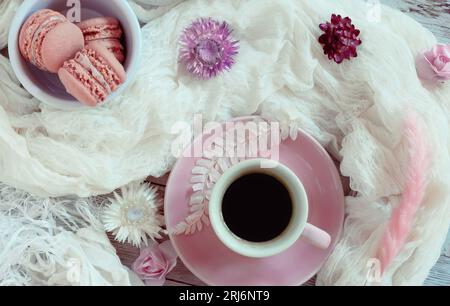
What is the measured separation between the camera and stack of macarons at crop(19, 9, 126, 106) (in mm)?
842

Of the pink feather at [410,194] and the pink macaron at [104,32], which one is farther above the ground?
the pink macaron at [104,32]

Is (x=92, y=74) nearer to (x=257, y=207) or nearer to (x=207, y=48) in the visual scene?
(x=207, y=48)

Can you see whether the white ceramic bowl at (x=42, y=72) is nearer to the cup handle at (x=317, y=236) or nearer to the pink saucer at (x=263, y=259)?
the pink saucer at (x=263, y=259)

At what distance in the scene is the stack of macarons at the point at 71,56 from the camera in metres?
0.84

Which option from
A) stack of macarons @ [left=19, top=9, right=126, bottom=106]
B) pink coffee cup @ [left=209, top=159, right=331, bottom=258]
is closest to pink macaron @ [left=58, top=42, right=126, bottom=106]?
stack of macarons @ [left=19, top=9, right=126, bottom=106]

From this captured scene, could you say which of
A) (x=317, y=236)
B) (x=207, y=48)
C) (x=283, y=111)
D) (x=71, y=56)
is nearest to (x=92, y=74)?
(x=71, y=56)

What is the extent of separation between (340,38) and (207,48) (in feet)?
0.73

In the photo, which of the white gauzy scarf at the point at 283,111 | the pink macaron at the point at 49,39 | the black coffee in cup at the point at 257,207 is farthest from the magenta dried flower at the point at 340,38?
the pink macaron at the point at 49,39

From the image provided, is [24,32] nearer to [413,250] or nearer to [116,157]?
[116,157]

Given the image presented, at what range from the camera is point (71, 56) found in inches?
34.1

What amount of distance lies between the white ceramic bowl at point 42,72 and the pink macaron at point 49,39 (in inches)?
0.5

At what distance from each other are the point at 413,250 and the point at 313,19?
1.39 feet

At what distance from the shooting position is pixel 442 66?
908 mm
